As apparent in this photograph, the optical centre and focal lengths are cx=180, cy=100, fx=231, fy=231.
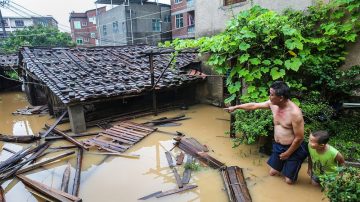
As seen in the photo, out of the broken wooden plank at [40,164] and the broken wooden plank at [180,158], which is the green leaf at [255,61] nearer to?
the broken wooden plank at [180,158]

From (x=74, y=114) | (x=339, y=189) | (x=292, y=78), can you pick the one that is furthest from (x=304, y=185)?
(x=74, y=114)

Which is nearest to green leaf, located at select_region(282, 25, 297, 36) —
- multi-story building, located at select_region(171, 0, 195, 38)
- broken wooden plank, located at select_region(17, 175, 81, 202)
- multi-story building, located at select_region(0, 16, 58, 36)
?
broken wooden plank, located at select_region(17, 175, 81, 202)

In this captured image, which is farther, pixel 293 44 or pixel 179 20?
pixel 179 20

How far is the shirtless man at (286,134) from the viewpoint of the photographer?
4.59 m

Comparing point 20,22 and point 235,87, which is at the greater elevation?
point 20,22

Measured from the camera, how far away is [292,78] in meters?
7.65

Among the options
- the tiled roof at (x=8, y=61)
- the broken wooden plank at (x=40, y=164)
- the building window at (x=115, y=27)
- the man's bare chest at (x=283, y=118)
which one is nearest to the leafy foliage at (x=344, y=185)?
the man's bare chest at (x=283, y=118)

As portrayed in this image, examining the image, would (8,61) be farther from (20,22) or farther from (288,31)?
(20,22)

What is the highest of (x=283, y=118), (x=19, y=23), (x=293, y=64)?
(x=19, y=23)

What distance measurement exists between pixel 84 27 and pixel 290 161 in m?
46.9

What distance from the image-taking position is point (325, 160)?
4461 mm

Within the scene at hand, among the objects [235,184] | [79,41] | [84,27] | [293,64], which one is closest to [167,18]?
[84,27]

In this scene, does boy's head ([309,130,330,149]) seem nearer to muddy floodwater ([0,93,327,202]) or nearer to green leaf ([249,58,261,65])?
muddy floodwater ([0,93,327,202])

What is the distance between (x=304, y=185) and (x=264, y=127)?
1.69 metres
